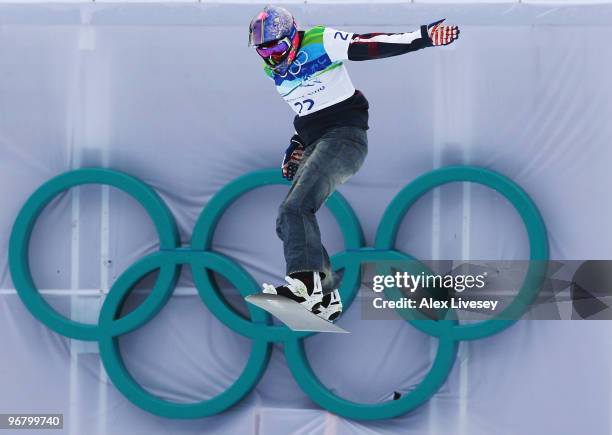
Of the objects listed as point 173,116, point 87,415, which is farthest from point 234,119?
point 87,415

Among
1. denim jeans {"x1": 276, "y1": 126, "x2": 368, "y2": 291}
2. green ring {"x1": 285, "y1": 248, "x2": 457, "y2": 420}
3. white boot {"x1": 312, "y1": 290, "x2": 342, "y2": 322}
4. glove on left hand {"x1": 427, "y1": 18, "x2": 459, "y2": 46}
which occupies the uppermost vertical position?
glove on left hand {"x1": 427, "y1": 18, "x2": 459, "y2": 46}

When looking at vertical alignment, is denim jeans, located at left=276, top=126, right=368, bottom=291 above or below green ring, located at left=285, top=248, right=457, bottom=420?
above

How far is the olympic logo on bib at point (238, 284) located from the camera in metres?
7.46

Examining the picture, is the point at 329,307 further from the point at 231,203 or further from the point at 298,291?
the point at 231,203

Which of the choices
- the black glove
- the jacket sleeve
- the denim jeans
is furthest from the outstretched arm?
the black glove

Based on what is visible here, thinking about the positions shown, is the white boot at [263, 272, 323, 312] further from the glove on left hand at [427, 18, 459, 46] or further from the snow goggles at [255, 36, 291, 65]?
the glove on left hand at [427, 18, 459, 46]

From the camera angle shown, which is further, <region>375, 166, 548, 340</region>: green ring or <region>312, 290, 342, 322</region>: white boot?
<region>375, 166, 548, 340</region>: green ring

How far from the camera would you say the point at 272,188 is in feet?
25.5

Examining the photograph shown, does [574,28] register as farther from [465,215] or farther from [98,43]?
[98,43]

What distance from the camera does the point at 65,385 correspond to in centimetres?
780

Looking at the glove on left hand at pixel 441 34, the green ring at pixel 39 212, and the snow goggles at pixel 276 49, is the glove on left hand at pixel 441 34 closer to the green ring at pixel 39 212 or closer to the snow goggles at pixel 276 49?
the snow goggles at pixel 276 49

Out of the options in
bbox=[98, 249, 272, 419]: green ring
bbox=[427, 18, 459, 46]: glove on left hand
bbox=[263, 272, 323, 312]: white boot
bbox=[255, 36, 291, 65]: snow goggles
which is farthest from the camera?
bbox=[98, 249, 272, 419]: green ring

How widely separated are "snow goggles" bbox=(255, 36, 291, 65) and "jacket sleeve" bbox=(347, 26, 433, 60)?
30 cm

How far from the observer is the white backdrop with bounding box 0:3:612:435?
7.50 m
